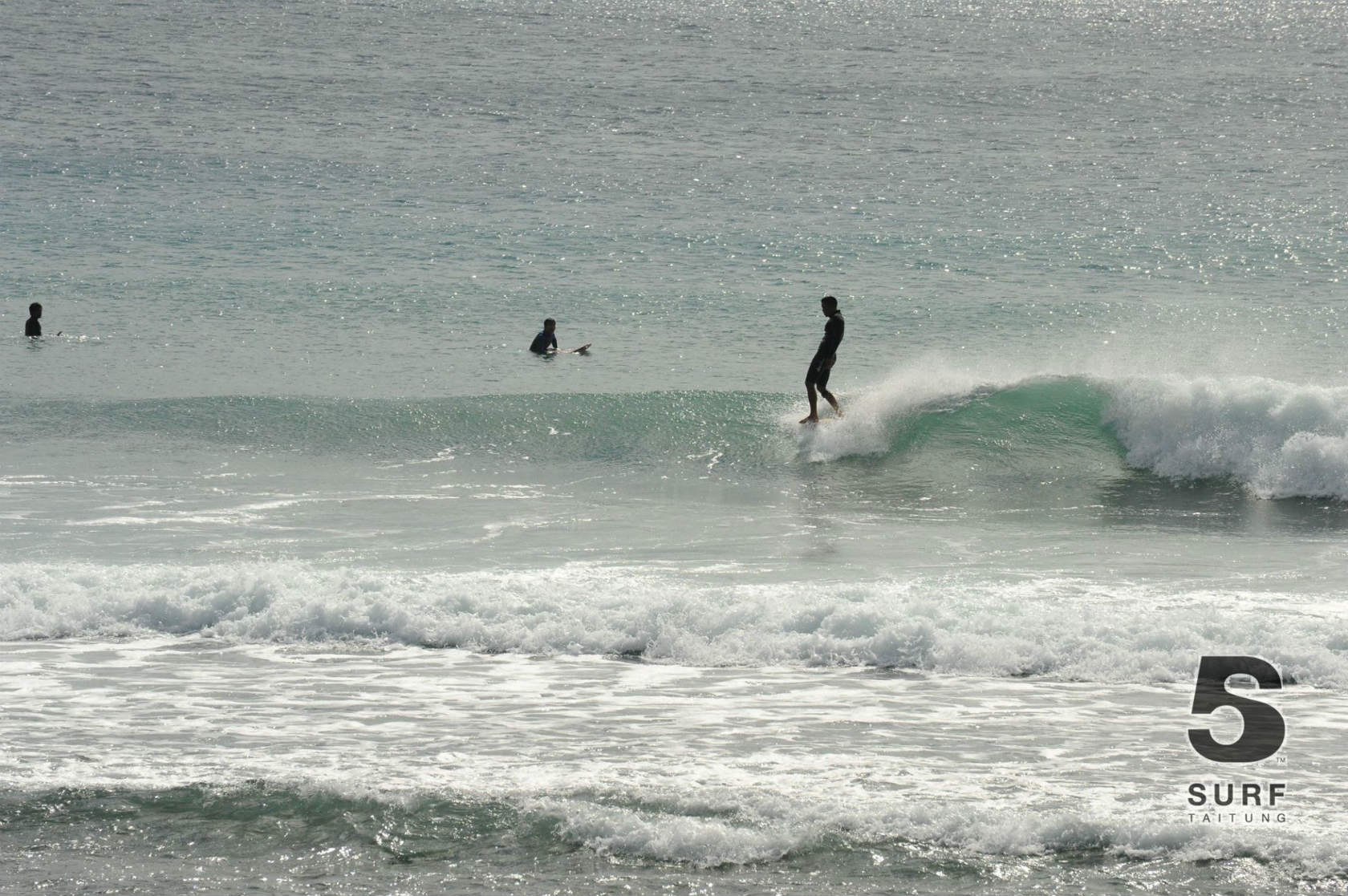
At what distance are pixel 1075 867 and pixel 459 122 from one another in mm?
38044

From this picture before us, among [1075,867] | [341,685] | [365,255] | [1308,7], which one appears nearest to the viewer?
[1075,867]

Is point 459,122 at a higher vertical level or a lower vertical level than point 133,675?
higher

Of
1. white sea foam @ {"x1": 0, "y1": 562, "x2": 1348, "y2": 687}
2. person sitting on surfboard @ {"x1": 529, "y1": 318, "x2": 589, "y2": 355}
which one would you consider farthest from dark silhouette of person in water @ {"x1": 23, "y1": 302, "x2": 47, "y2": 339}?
white sea foam @ {"x1": 0, "y1": 562, "x2": 1348, "y2": 687}

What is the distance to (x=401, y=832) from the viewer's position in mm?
5391

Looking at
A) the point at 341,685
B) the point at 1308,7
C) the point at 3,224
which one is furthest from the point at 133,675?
the point at 1308,7

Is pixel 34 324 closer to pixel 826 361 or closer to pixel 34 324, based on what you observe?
pixel 34 324

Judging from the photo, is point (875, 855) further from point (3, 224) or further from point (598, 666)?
point (3, 224)

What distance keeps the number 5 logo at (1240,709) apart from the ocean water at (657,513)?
105mm

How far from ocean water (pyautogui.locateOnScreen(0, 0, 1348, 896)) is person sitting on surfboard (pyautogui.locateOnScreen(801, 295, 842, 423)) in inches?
15.2

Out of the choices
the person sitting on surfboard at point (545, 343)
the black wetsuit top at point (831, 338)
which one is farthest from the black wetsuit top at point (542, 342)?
the black wetsuit top at point (831, 338)

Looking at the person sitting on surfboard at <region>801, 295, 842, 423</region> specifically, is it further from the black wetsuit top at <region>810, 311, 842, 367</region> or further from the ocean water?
the ocean water

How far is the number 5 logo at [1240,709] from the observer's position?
6.05 meters

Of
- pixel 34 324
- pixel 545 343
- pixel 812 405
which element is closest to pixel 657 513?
pixel 812 405

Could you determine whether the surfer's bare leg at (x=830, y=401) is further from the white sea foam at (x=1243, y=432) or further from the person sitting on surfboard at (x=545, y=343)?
the person sitting on surfboard at (x=545, y=343)
